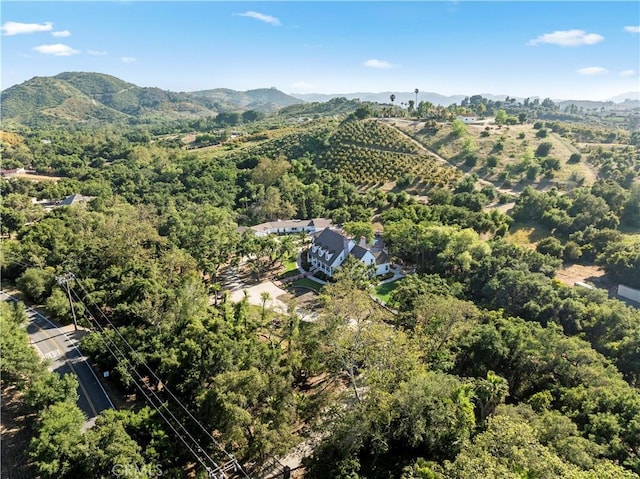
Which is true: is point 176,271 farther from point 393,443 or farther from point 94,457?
point 393,443

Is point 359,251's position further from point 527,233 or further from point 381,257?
point 527,233

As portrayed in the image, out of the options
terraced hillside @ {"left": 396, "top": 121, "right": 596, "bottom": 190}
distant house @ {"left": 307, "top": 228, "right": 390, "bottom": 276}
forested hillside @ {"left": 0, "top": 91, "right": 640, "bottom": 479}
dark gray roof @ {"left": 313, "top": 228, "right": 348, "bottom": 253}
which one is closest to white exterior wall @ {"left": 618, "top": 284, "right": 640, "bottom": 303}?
forested hillside @ {"left": 0, "top": 91, "right": 640, "bottom": 479}

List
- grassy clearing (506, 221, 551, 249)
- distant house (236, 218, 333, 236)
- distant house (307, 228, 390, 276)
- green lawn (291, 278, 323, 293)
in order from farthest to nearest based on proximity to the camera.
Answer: distant house (236, 218, 333, 236), grassy clearing (506, 221, 551, 249), distant house (307, 228, 390, 276), green lawn (291, 278, 323, 293)

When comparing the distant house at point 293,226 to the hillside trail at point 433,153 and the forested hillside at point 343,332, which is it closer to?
the forested hillside at point 343,332

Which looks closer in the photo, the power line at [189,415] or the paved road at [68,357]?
the power line at [189,415]

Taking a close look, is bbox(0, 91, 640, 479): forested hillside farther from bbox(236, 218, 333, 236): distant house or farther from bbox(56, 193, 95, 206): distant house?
bbox(56, 193, 95, 206): distant house

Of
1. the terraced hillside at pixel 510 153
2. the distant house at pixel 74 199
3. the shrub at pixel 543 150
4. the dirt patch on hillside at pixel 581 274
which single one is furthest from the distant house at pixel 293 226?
the shrub at pixel 543 150

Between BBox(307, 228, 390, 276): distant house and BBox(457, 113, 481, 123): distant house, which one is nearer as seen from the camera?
BBox(307, 228, 390, 276): distant house
